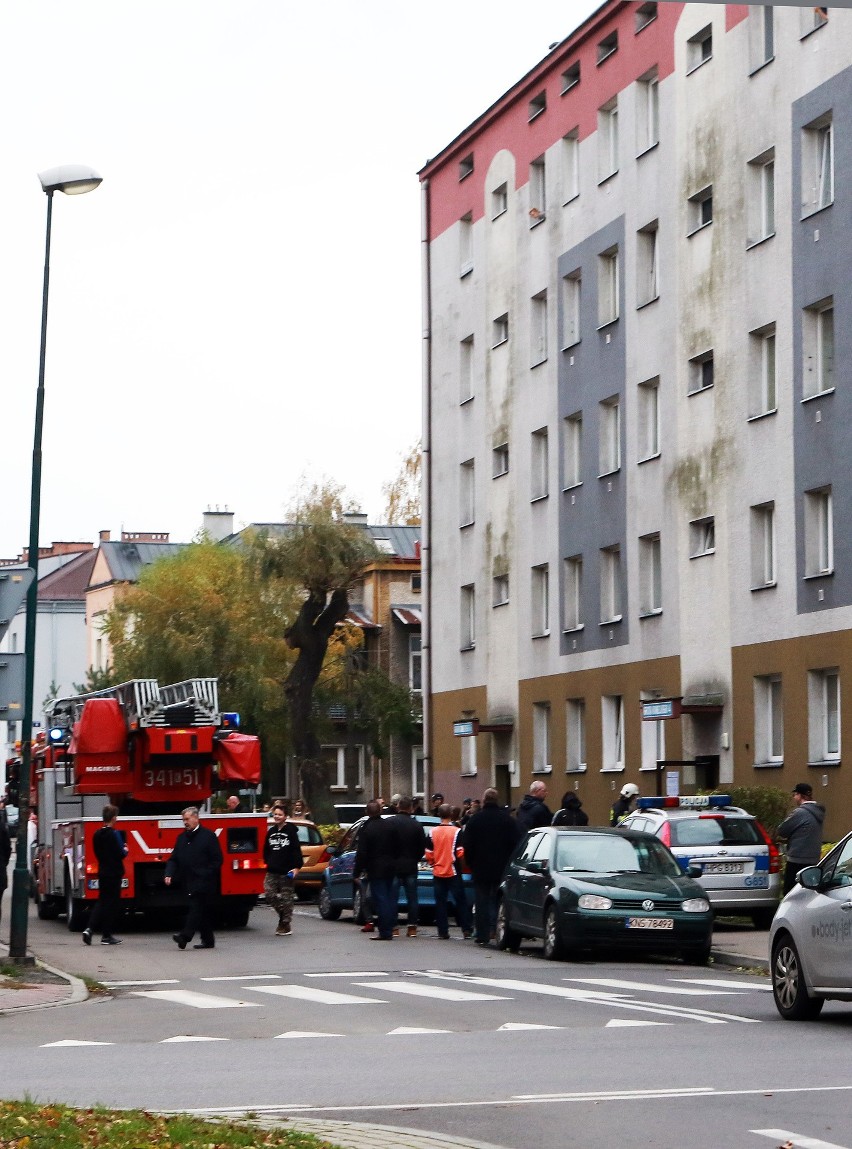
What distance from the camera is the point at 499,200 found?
48594 mm

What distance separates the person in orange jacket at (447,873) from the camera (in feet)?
80.3

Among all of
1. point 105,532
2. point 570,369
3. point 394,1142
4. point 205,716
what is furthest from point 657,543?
point 105,532

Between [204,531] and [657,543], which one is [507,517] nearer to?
[657,543]

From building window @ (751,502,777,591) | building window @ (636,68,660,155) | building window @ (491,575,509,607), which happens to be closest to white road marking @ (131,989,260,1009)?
building window @ (751,502,777,591)

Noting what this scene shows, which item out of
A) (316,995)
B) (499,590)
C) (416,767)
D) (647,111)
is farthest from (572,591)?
(416,767)

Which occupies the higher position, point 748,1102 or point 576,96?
point 576,96

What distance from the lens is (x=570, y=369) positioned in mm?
43625

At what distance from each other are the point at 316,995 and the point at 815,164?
21.0m

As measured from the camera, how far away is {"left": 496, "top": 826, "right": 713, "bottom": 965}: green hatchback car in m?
20.1

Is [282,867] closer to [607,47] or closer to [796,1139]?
[796,1139]

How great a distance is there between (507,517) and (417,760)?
2631 centimetres

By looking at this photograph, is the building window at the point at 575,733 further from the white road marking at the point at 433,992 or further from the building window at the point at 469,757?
the white road marking at the point at 433,992

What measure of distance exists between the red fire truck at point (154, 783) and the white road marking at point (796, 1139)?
17.8m

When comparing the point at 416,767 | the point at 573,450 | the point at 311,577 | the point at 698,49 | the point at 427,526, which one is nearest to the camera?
the point at 698,49
